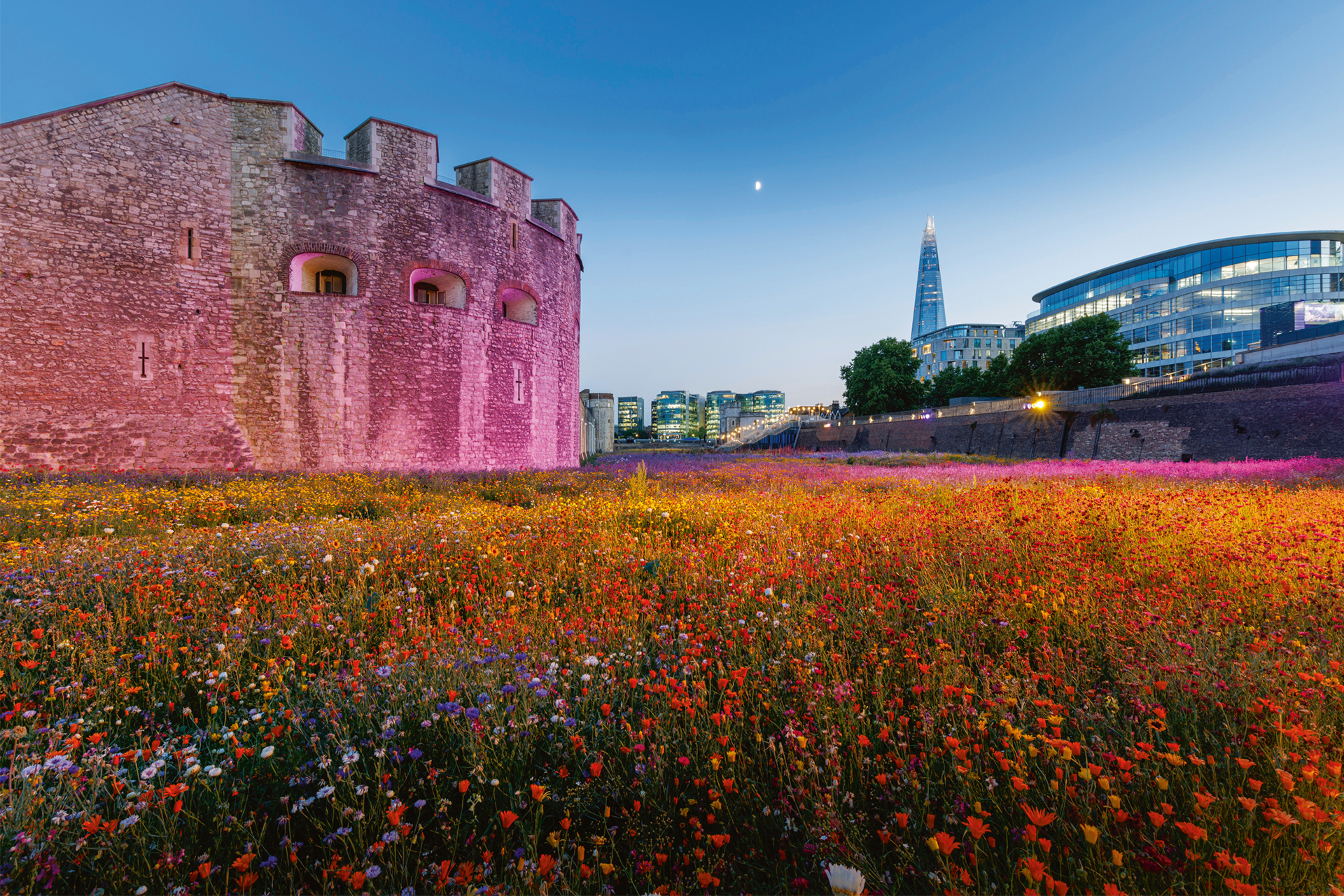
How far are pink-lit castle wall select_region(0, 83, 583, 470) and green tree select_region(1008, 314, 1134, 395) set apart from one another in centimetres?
4587

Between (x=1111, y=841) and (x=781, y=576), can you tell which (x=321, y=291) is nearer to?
(x=781, y=576)

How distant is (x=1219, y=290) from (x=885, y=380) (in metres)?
53.3

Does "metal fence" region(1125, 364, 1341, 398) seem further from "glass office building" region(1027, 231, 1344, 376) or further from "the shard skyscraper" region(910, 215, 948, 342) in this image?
"the shard skyscraper" region(910, 215, 948, 342)

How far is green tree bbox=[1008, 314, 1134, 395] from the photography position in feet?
129

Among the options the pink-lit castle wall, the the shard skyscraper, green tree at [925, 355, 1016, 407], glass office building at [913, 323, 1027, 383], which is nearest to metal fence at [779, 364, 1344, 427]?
green tree at [925, 355, 1016, 407]

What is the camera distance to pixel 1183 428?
812 inches

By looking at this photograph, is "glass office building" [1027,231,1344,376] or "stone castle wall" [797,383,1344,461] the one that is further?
"glass office building" [1027,231,1344,376]

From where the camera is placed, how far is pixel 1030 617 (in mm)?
3422

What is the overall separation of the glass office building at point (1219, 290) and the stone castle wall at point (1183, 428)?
51211mm

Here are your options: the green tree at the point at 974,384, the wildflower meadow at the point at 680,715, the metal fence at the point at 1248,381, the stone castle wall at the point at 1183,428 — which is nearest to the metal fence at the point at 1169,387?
the metal fence at the point at 1248,381

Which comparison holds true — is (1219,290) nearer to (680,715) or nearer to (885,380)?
(885,380)

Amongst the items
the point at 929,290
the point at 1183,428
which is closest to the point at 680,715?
the point at 1183,428

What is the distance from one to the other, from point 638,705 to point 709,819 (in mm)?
943

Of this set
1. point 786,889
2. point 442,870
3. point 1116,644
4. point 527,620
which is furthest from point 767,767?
point 1116,644
